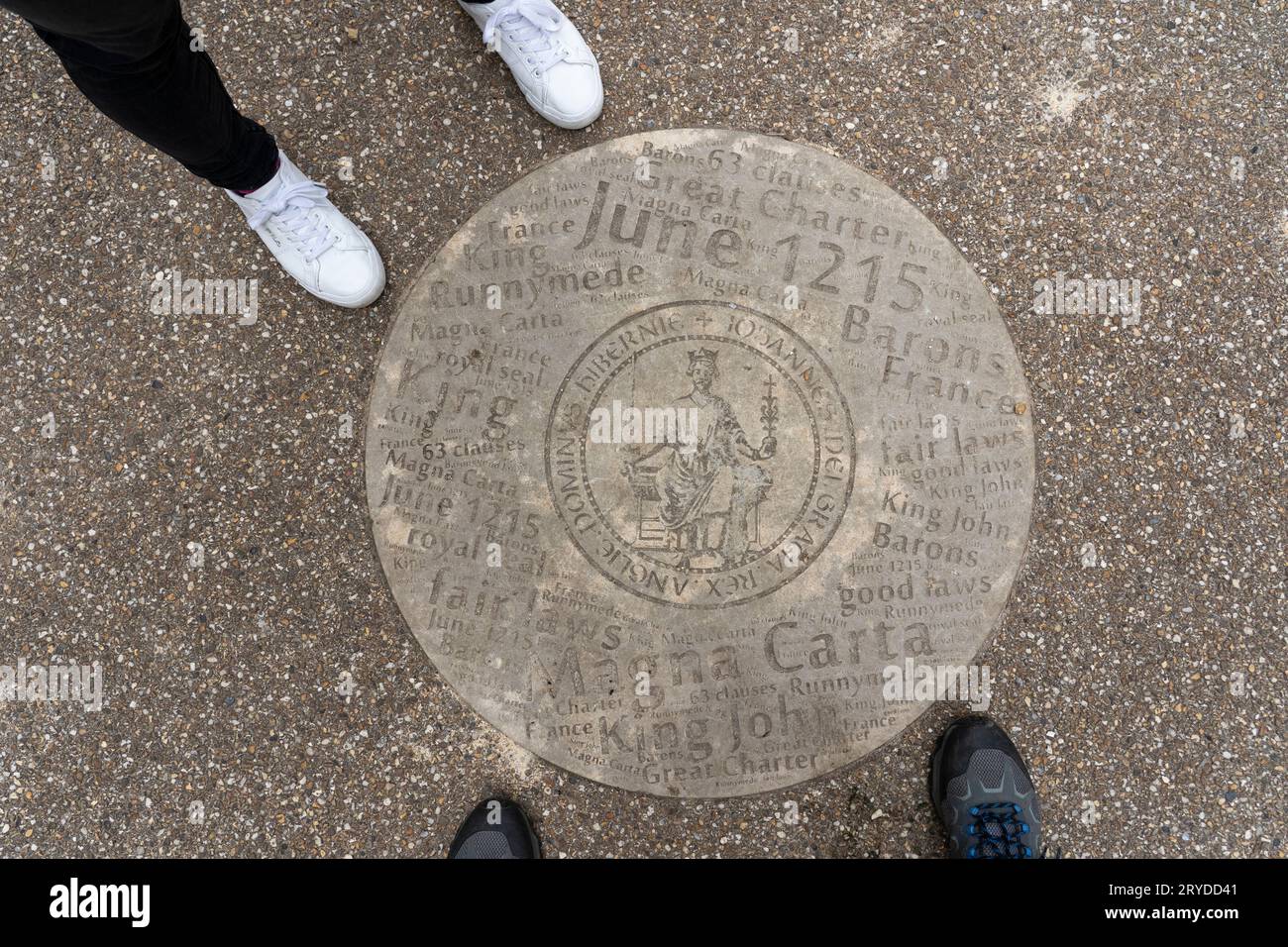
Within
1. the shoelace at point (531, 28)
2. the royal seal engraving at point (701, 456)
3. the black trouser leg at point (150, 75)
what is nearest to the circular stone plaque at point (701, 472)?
the royal seal engraving at point (701, 456)

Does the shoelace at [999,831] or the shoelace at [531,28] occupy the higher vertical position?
the shoelace at [531,28]

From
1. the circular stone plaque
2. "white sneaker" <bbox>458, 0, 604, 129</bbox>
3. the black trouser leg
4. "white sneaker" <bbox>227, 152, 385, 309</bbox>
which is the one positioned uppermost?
Result: "white sneaker" <bbox>458, 0, 604, 129</bbox>

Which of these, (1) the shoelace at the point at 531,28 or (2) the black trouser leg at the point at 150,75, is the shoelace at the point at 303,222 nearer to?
(2) the black trouser leg at the point at 150,75

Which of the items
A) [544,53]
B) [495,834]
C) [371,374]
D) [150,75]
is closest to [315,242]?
[371,374]

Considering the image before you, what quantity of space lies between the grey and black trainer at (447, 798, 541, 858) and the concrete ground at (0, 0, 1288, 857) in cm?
5

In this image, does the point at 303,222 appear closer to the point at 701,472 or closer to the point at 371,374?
the point at 371,374

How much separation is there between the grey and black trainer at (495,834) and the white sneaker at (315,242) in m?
1.45

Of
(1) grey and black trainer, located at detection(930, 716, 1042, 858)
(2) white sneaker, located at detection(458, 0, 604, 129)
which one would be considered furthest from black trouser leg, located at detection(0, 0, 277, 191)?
(1) grey and black trainer, located at detection(930, 716, 1042, 858)

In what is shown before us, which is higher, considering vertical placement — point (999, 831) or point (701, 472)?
point (701, 472)

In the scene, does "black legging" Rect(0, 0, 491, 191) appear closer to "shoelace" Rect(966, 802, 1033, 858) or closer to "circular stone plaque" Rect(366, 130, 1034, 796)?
"circular stone plaque" Rect(366, 130, 1034, 796)

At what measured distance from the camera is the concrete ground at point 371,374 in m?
2.23

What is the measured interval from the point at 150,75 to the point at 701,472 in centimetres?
150

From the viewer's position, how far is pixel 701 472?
7.29 ft

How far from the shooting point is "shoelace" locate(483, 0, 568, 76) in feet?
7.33
